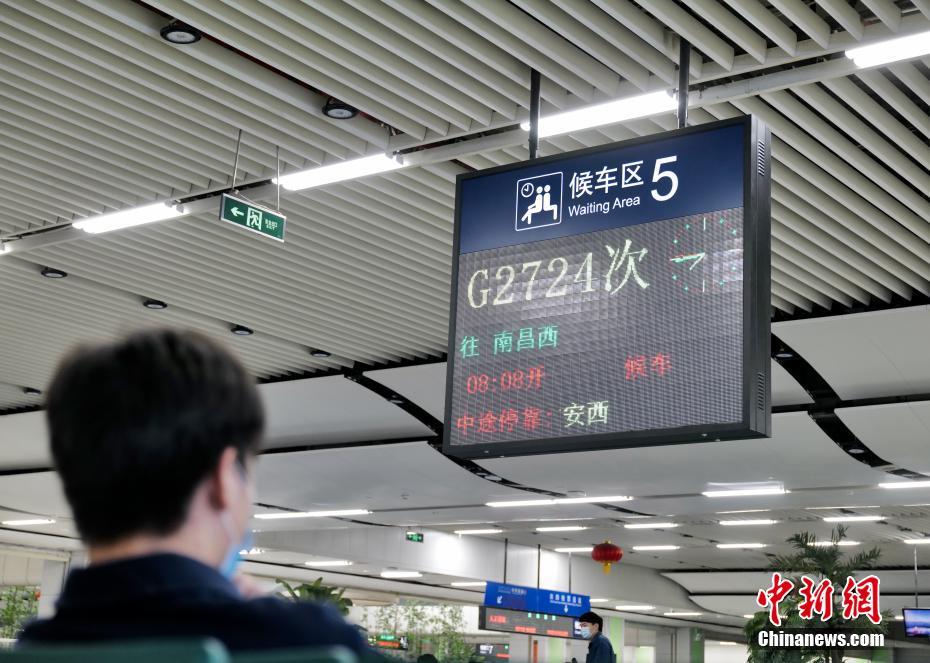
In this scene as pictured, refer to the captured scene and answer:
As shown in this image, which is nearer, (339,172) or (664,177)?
(664,177)

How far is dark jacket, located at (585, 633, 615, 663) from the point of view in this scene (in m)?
11.0

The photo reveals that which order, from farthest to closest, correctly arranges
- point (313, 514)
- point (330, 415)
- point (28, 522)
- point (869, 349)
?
point (28, 522)
point (313, 514)
point (330, 415)
point (869, 349)

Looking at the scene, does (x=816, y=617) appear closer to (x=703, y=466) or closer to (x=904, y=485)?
(x=904, y=485)

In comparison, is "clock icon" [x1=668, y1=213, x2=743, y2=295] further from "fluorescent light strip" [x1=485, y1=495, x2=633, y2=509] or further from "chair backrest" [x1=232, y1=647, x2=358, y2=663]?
"fluorescent light strip" [x1=485, y1=495, x2=633, y2=509]

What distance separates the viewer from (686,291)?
4625 mm

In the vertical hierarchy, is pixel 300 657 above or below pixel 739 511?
below

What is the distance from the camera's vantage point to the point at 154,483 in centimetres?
99

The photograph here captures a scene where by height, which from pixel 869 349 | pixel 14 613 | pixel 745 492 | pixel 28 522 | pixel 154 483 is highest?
pixel 869 349

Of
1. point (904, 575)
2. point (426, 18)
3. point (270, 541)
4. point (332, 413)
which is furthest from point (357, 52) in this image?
point (904, 575)

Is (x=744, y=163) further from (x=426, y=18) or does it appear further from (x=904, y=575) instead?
(x=904, y=575)

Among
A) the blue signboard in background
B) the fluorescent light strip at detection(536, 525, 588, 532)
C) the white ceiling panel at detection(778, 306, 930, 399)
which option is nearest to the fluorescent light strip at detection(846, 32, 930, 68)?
the white ceiling panel at detection(778, 306, 930, 399)

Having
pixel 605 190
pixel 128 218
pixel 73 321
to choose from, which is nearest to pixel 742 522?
pixel 73 321

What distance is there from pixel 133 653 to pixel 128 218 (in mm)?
7515

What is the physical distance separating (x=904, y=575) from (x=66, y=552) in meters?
17.9
